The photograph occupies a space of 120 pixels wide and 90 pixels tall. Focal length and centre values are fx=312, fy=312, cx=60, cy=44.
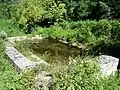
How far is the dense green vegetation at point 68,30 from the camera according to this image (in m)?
7.53

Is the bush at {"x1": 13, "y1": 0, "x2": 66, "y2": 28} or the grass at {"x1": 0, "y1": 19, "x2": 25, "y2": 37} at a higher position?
the bush at {"x1": 13, "y1": 0, "x2": 66, "y2": 28}

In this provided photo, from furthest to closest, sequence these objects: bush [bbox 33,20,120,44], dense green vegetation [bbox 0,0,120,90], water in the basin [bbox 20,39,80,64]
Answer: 1. bush [bbox 33,20,120,44]
2. water in the basin [bbox 20,39,80,64]
3. dense green vegetation [bbox 0,0,120,90]

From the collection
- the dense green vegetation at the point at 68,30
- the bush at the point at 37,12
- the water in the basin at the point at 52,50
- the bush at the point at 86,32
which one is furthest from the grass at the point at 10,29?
the water in the basin at the point at 52,50

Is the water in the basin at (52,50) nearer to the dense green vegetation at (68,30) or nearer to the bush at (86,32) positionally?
the dense green vegetation at (68,30)

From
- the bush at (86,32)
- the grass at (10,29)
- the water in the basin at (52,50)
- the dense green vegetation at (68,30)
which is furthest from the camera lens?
the grass at (10,29)

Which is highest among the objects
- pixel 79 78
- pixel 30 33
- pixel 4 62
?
pixel 79 78

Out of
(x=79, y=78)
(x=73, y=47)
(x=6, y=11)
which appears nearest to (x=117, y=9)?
(x=73, y=47)

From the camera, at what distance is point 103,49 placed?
13992mm

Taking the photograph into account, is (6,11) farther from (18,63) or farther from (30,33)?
(18,63)

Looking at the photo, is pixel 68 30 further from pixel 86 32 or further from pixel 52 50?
pixel 52 50

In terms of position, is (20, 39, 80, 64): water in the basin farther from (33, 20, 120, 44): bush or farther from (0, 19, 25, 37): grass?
(0, 19, 25, 37): grass

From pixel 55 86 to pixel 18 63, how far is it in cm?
211

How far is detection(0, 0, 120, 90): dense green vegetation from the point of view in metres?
7.53

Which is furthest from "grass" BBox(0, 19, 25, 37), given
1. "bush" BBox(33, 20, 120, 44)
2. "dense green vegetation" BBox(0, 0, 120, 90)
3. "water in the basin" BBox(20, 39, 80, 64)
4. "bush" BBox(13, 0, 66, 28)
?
"water in the basin" BBox(20, 39, 80, 64)
